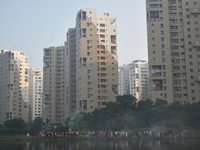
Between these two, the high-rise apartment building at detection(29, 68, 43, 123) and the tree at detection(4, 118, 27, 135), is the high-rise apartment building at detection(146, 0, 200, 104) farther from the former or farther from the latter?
the high-rise apartment building at detection(29, 68, 43, 123)

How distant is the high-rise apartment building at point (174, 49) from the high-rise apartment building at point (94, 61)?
Result: 17.2 meters

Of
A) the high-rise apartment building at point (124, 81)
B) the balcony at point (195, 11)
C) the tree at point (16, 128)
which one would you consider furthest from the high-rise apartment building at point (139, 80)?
the tree at point (16, 128)

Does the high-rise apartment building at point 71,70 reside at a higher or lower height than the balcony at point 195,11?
lower

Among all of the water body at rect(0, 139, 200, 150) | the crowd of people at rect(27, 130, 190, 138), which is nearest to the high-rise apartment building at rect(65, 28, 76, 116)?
the crowd of people at rect(27, 130, 190, 138)

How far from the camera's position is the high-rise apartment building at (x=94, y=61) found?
84300 millimetres

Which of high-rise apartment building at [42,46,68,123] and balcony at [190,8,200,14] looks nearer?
balcony at [190,8,200,14]

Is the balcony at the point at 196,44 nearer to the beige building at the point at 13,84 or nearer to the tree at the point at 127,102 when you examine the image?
the tree at the point at 127,102

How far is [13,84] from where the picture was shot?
398 feet

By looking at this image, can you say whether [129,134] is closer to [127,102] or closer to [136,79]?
[127,102]

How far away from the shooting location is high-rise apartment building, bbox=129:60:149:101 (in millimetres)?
136250

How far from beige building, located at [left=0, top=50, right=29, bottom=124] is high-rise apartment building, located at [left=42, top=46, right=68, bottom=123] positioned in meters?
12.5

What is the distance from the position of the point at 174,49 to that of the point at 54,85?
52272 mm

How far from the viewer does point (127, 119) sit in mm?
60719

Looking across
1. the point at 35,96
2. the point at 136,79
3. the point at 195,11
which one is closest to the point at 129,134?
the point at 195,11
